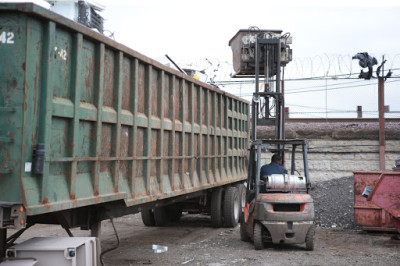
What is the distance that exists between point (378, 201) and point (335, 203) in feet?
11.4

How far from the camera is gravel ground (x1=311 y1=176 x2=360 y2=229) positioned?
34.9 ft

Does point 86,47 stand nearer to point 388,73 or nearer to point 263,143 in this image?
point 263,143

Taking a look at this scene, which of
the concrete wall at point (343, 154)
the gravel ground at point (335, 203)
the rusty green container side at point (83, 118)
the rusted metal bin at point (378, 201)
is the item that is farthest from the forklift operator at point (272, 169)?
the concrete wall at point (343, 154)

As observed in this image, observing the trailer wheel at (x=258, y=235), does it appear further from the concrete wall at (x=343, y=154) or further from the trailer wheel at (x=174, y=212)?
the concrete wall at (x=343, y=154)

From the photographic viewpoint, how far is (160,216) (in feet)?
34.3

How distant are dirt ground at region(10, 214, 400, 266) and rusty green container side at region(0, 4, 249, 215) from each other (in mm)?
1054

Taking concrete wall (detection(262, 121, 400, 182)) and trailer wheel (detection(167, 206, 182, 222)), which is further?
concrete wall (detection(262, 121, 400, 182))

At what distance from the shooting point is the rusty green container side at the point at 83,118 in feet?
12.8

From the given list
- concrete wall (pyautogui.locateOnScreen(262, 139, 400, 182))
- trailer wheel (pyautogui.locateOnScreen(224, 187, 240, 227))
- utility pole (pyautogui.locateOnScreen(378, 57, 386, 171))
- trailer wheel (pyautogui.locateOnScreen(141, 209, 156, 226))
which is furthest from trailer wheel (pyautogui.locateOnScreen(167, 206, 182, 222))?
utility pole (pyautogui.locateOnScreen(378, 57, 386, 171))

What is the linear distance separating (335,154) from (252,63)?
6322 millimetres

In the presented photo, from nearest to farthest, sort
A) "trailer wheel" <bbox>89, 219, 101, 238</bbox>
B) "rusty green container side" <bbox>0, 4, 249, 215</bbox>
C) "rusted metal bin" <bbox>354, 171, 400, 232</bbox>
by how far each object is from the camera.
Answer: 1. "rusty green container side" <bbox>0, 4, 249, 215</bbox>
2. "trailer wheel" <bbox>89, 219, 101, 238</bbox>
3. "rusted metal bin" <bbox>354, 171, 400, 232</bbox>

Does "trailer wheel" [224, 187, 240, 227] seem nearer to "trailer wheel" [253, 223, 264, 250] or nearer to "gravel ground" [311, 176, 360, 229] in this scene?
"gravel ground" [311, 176, 360, 229]

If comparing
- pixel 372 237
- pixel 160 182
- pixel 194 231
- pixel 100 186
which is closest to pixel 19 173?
pixel 100 186

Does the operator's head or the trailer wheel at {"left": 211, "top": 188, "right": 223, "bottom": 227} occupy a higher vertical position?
the operator's head
